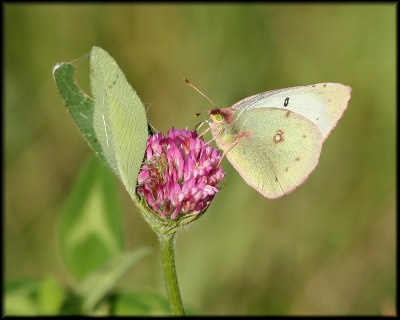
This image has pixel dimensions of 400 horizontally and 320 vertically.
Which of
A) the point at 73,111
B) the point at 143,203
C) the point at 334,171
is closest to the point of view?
the point at 143,203

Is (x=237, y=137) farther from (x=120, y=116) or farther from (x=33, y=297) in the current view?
(x=33, y=297)

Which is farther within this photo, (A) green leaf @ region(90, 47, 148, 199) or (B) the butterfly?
(B) the butterfly

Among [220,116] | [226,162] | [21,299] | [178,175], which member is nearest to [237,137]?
[220,116]

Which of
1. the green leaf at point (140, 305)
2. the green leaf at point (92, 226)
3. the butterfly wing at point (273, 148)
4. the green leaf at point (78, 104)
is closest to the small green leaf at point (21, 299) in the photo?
the green leaf at point (92, 226)

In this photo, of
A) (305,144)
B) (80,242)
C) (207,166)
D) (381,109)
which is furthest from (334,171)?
(207,166)

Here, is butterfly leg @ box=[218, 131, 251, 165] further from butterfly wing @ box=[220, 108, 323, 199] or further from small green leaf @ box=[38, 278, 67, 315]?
small green leaf @ box=[38, 278, 67, 315]

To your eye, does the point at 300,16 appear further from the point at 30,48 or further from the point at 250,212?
the point at 30,48

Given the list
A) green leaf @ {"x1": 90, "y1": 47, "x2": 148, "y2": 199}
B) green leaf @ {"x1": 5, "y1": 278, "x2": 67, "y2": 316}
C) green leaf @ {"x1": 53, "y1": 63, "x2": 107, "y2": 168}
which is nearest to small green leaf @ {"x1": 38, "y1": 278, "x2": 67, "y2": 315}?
green leaf @ {"x1": 5, "y1": 278, "x2": 67, "y2": 316}
